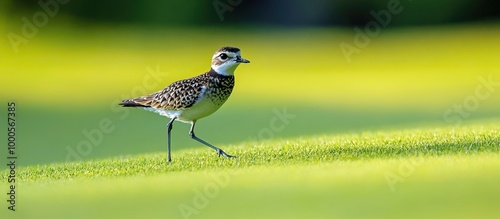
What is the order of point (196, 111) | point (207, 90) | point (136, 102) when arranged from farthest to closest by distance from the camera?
1. point (136, 102)
2. point (196, 111)
3. point (207, 90)

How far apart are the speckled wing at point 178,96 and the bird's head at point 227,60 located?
0.79ft

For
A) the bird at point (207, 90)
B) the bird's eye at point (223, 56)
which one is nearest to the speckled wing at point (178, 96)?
the bird at point (207, 90)

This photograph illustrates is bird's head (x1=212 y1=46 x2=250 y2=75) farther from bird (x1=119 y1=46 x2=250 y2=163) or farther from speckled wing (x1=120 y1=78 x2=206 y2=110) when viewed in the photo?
speckled wing (x1=120 y1=78 x2=206 y2=110)

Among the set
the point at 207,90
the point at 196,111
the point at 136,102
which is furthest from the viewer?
the point at 136,102

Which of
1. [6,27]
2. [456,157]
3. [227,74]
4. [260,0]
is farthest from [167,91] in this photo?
[260,0]

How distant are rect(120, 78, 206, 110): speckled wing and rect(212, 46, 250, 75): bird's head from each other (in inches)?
9.5

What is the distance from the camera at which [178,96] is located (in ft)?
27.0

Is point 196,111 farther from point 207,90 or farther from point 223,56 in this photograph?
point 223,56

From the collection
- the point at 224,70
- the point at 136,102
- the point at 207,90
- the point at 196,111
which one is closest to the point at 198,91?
the point at 207,90

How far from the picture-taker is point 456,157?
784 cm

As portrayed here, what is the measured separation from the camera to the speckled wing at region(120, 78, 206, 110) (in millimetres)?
8117

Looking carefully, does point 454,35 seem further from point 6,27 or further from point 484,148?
point 484,148

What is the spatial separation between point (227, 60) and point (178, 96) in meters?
0.60

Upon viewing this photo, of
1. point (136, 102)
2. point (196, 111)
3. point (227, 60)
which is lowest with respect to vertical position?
point (196, 111)
